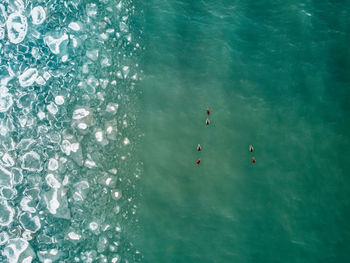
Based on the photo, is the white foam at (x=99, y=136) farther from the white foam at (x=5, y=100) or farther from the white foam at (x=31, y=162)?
the white foam at (x=5, y=100)

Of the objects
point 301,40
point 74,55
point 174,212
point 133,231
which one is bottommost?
point 133,231

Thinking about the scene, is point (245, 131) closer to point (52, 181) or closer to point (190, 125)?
point (190, 125)

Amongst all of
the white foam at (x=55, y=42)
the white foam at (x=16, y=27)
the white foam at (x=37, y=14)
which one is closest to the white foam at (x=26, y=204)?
the white foam at (x=55, y=42)

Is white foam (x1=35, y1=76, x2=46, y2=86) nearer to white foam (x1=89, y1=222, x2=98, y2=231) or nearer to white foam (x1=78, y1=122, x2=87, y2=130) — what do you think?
white foam (x1=78, y1=122, x2=87, y2=130)

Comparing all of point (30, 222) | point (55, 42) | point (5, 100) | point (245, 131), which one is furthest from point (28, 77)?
point (245, 131)

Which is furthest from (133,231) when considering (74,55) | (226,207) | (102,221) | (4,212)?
(74,55)

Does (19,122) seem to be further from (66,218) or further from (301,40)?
(301,40)
